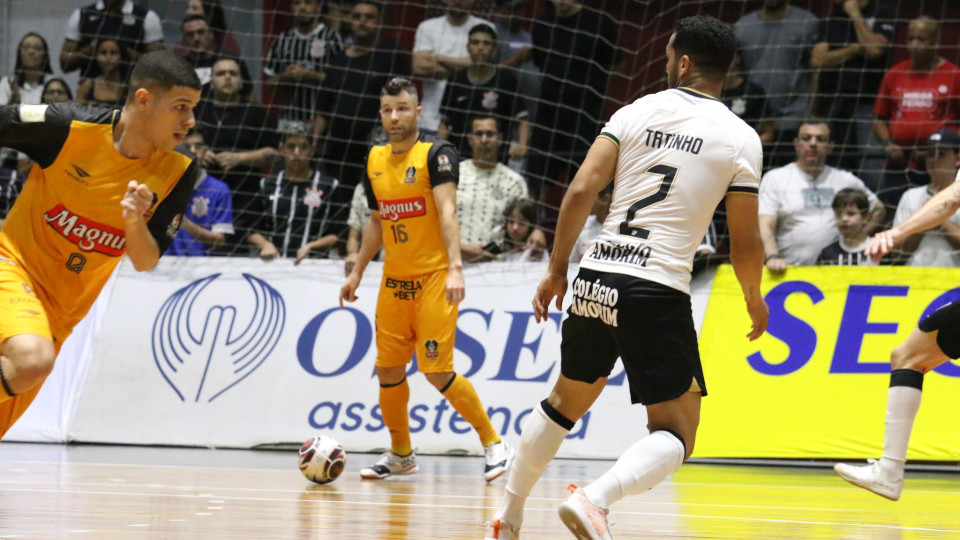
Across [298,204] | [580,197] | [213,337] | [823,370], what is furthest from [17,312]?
[298,204]

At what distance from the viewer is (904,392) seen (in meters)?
5.83

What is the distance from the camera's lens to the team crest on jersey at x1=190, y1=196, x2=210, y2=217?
1020cm

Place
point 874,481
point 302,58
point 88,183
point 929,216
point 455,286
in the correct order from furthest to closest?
point 302,58, point 455,286, point 874,481, point 929,216, point 88,183

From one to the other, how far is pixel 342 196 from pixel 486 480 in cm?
418

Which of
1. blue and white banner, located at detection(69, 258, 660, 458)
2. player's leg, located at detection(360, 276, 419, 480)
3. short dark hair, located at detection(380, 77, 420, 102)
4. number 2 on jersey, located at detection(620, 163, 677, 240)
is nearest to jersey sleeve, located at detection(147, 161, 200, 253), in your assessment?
number 2 on jersey, located at detection(620, 163, 677, 240)

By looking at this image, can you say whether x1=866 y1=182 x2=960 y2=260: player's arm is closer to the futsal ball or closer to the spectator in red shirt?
the futsal ball

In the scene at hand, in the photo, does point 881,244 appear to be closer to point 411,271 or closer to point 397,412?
point 411,271

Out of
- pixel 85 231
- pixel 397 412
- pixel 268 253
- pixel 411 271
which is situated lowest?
pixel 397 412

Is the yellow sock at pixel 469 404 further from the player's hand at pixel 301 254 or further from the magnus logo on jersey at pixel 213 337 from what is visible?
the player's hand at pixel 301 254

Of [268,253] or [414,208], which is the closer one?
[414,208]

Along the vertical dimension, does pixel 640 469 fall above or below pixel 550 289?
below

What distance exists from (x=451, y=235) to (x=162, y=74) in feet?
9.51

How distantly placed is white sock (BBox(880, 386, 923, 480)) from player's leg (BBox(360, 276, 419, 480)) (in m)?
3.02

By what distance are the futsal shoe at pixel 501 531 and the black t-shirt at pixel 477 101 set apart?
278 inches
